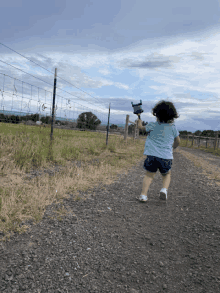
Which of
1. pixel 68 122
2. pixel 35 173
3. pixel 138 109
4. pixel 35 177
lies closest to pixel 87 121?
pixel 68 122

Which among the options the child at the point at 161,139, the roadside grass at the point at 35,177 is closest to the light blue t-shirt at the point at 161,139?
the child at the point at 161,139

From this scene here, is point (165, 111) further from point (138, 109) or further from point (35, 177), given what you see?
point (35, 177)

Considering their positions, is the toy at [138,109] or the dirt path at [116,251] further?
the toy at [138,109]

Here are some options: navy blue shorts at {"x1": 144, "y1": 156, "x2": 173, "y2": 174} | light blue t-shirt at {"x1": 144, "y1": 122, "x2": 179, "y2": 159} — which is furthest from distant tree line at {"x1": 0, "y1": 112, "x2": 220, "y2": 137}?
navy blue shorts at {"x1": 144, "y1": 156, "x2": 173, "y2": 174}

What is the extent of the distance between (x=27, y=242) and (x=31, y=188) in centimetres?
160

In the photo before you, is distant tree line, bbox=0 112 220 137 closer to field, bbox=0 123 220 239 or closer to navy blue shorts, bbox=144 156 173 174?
field, bbox=0 123 220 239

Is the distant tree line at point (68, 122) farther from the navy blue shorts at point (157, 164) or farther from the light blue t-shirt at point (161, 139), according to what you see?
the navy blue shorts at point (157, 164)

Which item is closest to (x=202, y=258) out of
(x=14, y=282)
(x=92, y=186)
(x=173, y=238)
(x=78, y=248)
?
(x=173, y=238)

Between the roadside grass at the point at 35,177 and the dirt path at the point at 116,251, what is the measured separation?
242mm

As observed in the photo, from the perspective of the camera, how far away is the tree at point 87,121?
33.6 feet

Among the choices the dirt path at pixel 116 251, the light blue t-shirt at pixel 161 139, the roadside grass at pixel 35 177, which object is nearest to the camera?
the dirt path at pixel 116 251

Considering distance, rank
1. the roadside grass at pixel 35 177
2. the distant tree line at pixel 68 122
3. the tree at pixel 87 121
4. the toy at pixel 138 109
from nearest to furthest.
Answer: the roadside grass at pixel 35 177 → the toy at pixel 138 109 → the distant tree line at pixel 68 122 → the tree at pixel 87 121

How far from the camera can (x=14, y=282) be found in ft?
5.58

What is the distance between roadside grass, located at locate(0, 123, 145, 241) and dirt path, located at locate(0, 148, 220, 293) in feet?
0.79
